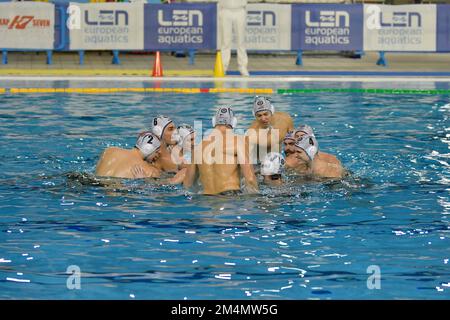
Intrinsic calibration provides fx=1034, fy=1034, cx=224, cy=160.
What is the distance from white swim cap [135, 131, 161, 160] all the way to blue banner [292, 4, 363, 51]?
13.5 meters

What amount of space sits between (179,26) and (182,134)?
13.0 metres

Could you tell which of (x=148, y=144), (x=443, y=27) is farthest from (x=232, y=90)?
(x=148, y=144)

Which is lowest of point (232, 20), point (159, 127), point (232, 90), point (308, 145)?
point (308, 145)

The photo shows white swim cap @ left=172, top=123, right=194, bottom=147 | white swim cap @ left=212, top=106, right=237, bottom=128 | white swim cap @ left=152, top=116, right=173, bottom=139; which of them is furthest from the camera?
white swim cap @ left=152, top=116, right=173, bottom=139

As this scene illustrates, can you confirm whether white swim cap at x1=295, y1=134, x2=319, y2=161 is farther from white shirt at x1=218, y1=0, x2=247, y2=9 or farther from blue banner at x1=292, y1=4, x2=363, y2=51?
blue banner at x1=292, y1=4, x2=363, y2=51

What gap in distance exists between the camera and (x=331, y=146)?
12.7 m

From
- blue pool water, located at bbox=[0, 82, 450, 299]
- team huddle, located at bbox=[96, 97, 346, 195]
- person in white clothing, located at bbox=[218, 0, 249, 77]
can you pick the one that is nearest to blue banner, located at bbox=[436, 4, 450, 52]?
person in white clothing, located at bbox=[218, 0, 249, 77]

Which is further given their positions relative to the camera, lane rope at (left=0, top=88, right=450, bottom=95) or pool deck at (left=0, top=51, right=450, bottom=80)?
pool deck at (left=0, top=51, right=450, bottom=80)

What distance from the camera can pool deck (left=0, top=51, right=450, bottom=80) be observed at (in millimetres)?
21438

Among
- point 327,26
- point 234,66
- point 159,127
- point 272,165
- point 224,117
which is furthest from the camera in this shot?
point 234,66

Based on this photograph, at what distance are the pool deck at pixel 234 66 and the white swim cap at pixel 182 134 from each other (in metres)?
10.7

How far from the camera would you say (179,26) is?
23.0 m

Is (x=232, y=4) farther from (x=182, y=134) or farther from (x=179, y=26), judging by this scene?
(x=182, y=134)

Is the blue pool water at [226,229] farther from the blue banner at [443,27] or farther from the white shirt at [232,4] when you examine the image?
the blue banner at [443,27]
